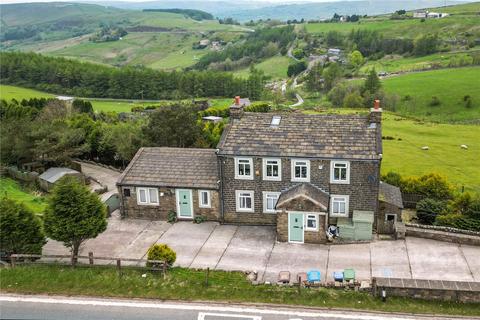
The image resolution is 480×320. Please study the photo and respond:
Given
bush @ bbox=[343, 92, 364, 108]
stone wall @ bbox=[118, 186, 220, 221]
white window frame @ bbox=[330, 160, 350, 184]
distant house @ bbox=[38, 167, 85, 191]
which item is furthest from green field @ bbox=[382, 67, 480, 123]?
distant house @ bbox=[38, 167, 85, 191]

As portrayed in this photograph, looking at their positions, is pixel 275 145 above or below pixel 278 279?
above

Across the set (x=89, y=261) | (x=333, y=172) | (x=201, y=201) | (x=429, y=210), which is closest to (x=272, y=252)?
(x=333, y=172)

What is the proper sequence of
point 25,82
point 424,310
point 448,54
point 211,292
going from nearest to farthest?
1. point 424,310
2. point 211,292
3. point 25,82
4. point 448,54

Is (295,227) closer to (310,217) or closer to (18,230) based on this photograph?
(310,217)

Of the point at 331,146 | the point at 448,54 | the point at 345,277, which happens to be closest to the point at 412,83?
the point at 448,54

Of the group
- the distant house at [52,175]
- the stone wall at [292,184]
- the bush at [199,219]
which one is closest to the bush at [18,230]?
the bush at [199,219]

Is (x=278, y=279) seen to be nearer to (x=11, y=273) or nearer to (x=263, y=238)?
(x=263, y=238)

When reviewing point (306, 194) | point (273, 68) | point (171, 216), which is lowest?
point (273, 68)
